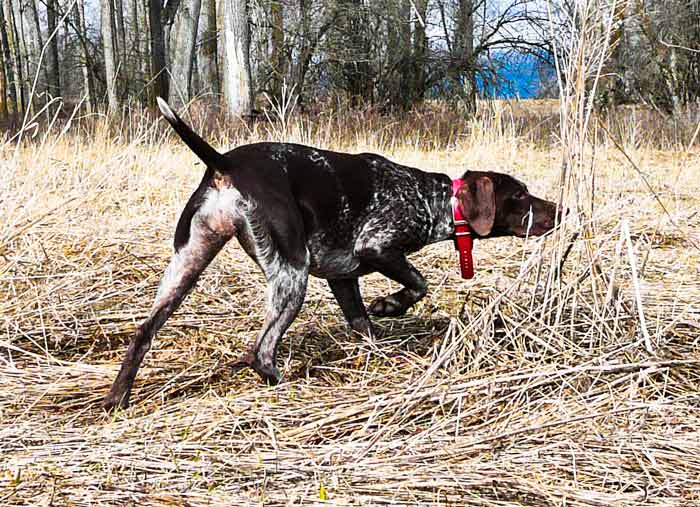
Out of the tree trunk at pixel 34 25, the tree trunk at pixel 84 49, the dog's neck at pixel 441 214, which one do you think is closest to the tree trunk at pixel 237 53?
the tree trunk at pixel 84 49

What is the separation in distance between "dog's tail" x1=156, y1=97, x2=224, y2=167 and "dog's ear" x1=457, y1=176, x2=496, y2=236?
4.45 ft

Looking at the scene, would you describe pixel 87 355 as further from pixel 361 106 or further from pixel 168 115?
pixel 361 106

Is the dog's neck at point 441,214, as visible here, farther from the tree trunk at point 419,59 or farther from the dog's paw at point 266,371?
the tree trunk at point 419,59

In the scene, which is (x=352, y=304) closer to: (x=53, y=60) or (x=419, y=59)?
(x=419, y=59)

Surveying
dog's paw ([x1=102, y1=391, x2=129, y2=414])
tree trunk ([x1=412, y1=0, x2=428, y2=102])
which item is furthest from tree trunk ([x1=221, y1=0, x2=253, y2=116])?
dog's paw ([x1=102, y1=391, x2=129, y2=414])

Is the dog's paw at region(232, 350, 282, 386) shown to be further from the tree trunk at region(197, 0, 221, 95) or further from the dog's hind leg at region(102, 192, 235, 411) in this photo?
the tree trunk at region(197, 0, 221, 95)

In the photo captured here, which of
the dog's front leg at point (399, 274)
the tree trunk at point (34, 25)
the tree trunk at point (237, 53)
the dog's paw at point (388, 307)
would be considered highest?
the tree trunk at point (34, 25)

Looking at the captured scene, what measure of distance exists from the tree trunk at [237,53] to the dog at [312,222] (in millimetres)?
9092

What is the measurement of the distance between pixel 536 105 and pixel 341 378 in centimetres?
1768

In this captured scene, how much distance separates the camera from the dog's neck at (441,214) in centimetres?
417

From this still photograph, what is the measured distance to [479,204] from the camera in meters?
4.07

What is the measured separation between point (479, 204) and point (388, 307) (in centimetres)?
66

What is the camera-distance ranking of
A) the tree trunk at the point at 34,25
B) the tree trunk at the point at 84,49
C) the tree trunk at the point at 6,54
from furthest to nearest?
the tree trunk at the point at 34,25, the tree trunk at the point at 84,49, the tree trunk at the point at 6,54

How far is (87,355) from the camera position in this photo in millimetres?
3611
